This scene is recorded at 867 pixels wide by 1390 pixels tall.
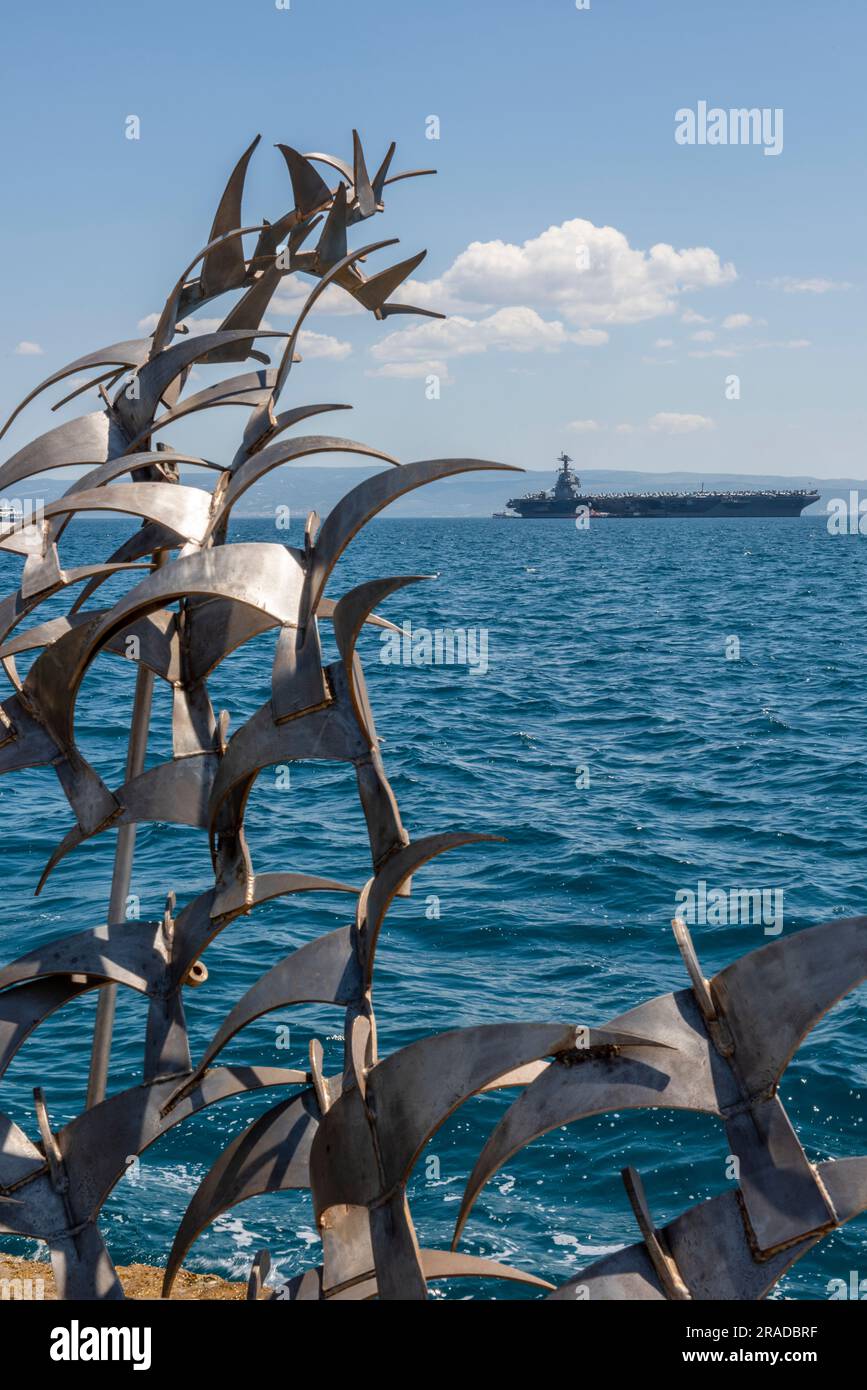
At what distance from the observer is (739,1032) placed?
3.99 m

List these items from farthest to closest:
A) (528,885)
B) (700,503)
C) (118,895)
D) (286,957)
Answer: (700,503) < (528,885) < (118,895) < (286,957)

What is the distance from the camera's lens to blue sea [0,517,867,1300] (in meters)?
13.7

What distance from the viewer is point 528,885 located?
2325 cm

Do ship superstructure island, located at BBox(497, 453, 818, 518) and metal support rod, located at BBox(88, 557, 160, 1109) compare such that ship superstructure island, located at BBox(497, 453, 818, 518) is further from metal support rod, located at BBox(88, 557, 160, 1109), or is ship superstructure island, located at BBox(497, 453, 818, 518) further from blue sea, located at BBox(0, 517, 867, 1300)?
metal support rod, located at BBox(88, 557, 160, 1109)

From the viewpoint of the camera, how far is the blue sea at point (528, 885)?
44.8ft

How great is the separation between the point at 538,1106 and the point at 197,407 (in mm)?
3520

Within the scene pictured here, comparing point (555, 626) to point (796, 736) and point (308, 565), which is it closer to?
point (796, 736)

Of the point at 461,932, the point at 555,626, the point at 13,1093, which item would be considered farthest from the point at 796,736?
the point at 555,626

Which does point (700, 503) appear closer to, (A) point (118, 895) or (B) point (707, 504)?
(B) point (707, 504)

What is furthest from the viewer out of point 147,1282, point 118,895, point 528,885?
point 528,885

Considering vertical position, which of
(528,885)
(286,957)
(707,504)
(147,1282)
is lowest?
(528,885)

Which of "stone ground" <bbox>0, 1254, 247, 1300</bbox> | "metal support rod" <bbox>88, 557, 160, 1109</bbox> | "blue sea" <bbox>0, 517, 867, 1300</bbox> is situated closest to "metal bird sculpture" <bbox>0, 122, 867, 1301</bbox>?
"metal support rod" <bbox>88, 557, 160, 1109</bbox>

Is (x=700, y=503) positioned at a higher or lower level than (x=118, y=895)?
higher

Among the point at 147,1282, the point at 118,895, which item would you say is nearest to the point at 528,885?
the point at 147,1282
